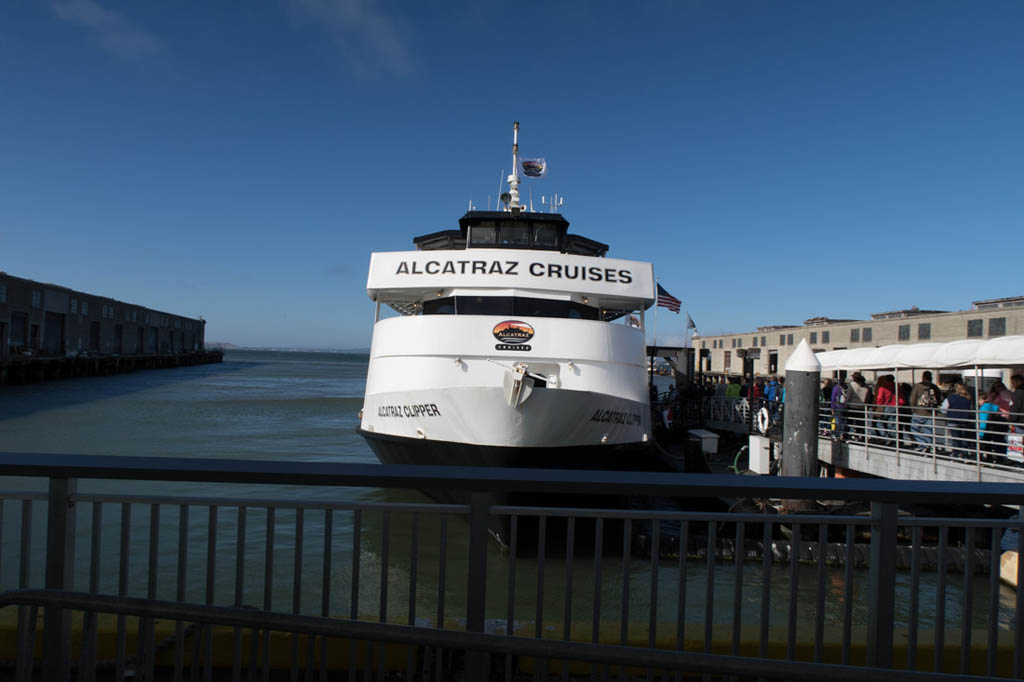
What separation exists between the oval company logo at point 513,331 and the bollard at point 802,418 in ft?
14.8

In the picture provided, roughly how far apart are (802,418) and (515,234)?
5753 mm

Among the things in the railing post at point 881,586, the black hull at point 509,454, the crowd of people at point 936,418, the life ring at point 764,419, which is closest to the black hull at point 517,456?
the black hull at point 509,454

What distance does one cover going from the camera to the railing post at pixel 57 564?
212cm

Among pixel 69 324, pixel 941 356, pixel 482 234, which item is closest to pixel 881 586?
pixel 482 234

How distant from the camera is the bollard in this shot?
10.2 meters

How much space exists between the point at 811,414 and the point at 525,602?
5905mm

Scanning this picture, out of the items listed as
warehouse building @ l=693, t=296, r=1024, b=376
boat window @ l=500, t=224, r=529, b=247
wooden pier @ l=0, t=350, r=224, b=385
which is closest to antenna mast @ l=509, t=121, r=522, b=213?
boat window @ l=500, t=224, r=529, b=247

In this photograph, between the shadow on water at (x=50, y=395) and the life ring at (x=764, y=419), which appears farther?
the shadow on water at (x=50, y=395)

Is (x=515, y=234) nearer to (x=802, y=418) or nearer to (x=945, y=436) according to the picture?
(x=802, y=418)

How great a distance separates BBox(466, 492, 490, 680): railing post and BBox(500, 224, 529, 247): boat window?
984cm

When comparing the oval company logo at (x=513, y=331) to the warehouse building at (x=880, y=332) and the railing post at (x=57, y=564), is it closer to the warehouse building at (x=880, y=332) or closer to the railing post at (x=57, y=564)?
the railing post at (x=57, y=564)

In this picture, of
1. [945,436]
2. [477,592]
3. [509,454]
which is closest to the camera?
[477,592]

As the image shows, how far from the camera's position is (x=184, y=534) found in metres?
2.20

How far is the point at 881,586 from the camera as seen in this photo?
82.1 inches
